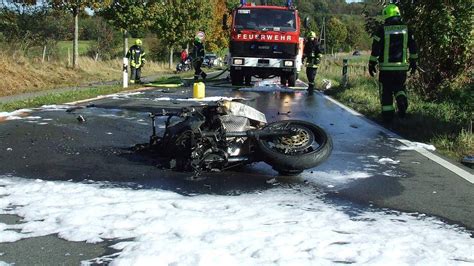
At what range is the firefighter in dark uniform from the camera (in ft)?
32.0

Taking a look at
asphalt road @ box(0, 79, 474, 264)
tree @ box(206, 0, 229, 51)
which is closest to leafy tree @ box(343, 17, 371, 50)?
tree @ box(206, 0, 229, 51)

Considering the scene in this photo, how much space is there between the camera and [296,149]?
5789 millimetres

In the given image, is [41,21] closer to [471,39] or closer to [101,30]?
[101,30]

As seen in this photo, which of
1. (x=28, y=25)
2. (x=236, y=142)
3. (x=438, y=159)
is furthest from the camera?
(x=28, y=25)

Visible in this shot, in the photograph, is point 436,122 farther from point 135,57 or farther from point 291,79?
point 135,57

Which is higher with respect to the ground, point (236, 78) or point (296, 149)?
point (236, 78)

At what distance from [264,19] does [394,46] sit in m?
8.91

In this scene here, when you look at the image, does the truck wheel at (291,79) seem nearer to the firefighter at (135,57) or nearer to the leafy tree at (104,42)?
the firefighter at (135,57)

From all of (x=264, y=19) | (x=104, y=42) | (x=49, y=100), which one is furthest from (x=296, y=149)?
(x=104, y=42)

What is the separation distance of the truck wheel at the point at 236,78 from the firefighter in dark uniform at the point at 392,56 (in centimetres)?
933

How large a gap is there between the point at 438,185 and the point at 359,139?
294cm

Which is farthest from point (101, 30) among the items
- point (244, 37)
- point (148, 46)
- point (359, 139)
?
point (359, 139)

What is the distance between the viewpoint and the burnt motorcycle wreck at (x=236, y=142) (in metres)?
5.64

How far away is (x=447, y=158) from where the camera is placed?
6.93 m
